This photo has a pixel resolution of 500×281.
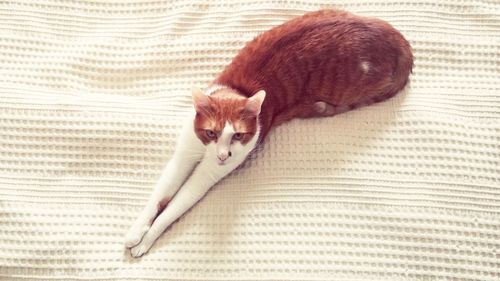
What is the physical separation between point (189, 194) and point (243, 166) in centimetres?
16

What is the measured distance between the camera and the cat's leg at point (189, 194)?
1.06 meters

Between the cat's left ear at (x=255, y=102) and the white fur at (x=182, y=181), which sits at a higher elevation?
the cat's left ear at (x=255, y=102)

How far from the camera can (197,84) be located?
124 cm

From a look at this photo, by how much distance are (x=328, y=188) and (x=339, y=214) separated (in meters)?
0.07

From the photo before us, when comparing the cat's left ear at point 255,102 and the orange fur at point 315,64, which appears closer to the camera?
the cat's left ear at point 255,102

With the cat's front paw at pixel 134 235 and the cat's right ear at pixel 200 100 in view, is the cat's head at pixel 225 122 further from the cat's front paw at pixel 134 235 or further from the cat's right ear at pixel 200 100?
the cat's front paw at pixel 134 235

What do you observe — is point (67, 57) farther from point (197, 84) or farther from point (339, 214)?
point (339, 214)

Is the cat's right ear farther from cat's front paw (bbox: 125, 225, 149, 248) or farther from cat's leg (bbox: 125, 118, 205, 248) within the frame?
cat's front paw (bbox: 125, 225, 149, 248)

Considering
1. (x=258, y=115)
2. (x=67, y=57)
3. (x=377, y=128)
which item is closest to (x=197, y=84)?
(x=258, y=115)

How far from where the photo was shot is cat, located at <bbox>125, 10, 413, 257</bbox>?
3.49 ft

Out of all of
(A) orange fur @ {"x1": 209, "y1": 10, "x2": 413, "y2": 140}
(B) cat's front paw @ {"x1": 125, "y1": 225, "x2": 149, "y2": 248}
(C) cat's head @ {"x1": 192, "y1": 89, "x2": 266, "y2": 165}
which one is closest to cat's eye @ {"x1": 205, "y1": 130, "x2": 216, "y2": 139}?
(C) cat's head @ {"x1": 192, "y1": 89, "x2": 266, "y2": 165}

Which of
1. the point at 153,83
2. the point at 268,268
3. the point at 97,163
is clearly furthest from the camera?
the point at 153,83

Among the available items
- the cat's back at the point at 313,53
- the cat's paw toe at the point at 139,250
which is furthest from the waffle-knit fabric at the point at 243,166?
the cat's back at the point at 313,53

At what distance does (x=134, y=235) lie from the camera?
105cm
